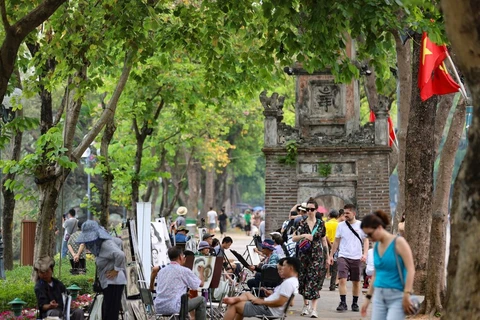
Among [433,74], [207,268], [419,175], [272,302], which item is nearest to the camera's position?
[272,302]

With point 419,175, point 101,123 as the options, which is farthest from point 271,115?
point 419,175

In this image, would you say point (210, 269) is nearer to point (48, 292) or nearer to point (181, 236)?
point (48, 292)

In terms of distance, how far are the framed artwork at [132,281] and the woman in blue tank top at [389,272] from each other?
19.3 feet

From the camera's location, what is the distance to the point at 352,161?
30562 mm

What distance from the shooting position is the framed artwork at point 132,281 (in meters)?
15.1

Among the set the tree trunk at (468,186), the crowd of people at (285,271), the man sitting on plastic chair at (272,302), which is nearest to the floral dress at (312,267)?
the crowd of people at (285,271)

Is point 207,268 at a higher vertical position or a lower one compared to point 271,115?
lower

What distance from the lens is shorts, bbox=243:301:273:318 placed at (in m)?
13.0

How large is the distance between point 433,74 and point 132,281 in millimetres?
5393

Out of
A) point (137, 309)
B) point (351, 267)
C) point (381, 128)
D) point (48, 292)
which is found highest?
point (381, 128)

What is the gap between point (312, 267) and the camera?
17.4 metres

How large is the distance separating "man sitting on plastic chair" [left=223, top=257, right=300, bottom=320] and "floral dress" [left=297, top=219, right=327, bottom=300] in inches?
160

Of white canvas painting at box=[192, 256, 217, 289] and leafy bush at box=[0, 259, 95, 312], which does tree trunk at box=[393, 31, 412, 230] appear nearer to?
white canvas painting at box=[192, 256, 217, 289]

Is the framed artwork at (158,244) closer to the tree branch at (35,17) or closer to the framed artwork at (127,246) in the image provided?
the framed artwork at (127,246)
